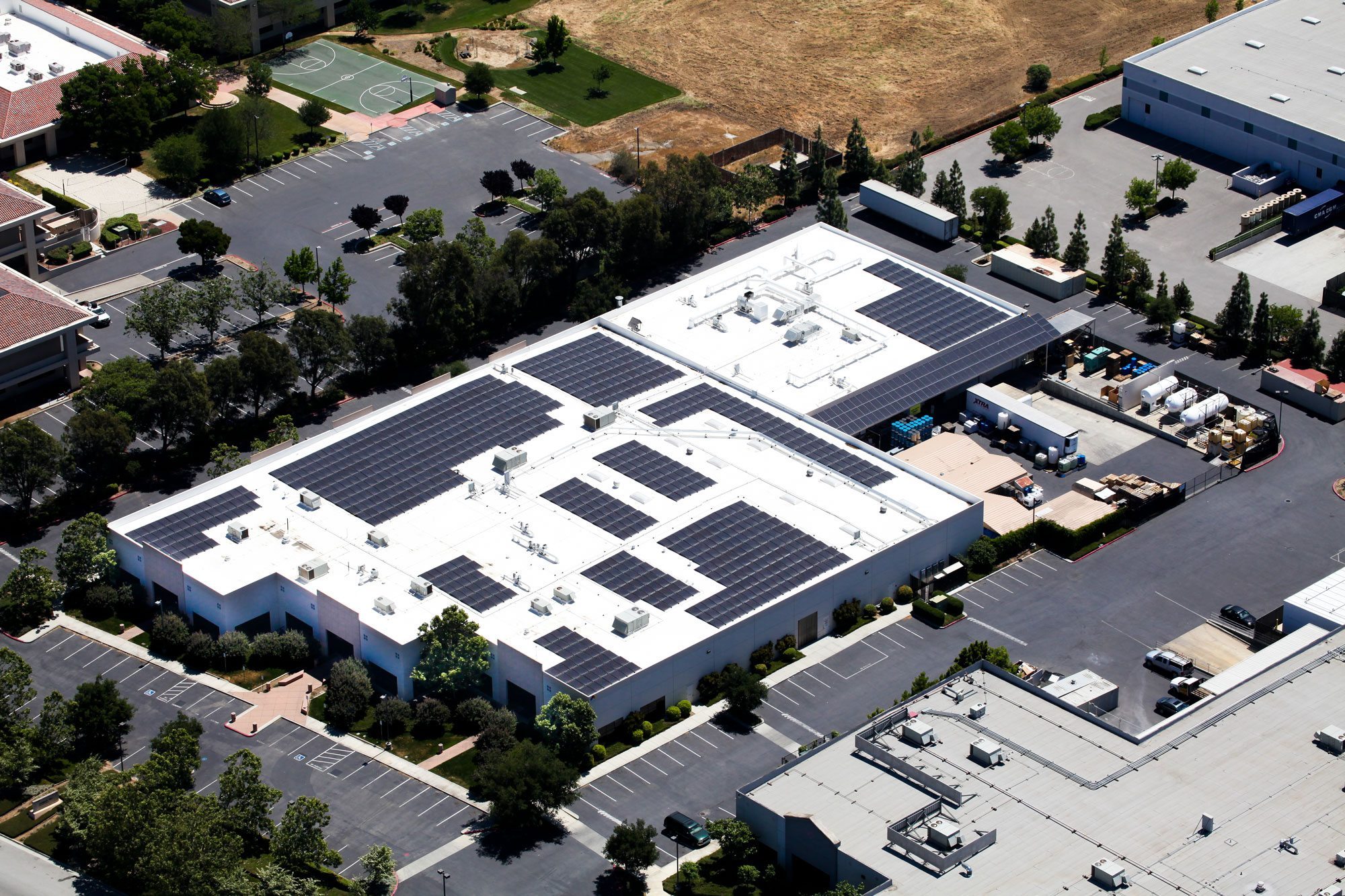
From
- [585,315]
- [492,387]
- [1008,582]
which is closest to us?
[1008,582]

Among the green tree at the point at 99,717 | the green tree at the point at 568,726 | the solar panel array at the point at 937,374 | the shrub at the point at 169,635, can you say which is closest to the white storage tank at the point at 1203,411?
the solar panel array at the point at 937,374

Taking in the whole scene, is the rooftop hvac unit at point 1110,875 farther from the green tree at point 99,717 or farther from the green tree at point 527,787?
the green tree at point 99,717

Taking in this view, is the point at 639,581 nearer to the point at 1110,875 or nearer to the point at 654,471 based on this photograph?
the point at 654,471

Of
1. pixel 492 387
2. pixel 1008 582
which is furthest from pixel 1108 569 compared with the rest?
pixel 492 387

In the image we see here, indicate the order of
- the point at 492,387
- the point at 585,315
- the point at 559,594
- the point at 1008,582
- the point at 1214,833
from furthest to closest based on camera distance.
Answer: the point at 585,315
the point at 492,387
the point at 1008,582
the point at 559,594
the point at 1214,833

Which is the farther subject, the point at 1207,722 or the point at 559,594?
the point at 559,594

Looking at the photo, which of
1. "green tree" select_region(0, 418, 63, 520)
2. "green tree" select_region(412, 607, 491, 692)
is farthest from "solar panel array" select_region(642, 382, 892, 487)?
"green tree" select_region(0, 418, 63, 520)

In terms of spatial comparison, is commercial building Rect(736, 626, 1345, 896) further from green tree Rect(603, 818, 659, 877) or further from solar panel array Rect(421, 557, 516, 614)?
solar panel array Rect(421, 557, 516, 614)

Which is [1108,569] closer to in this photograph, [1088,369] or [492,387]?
[1088,369]
